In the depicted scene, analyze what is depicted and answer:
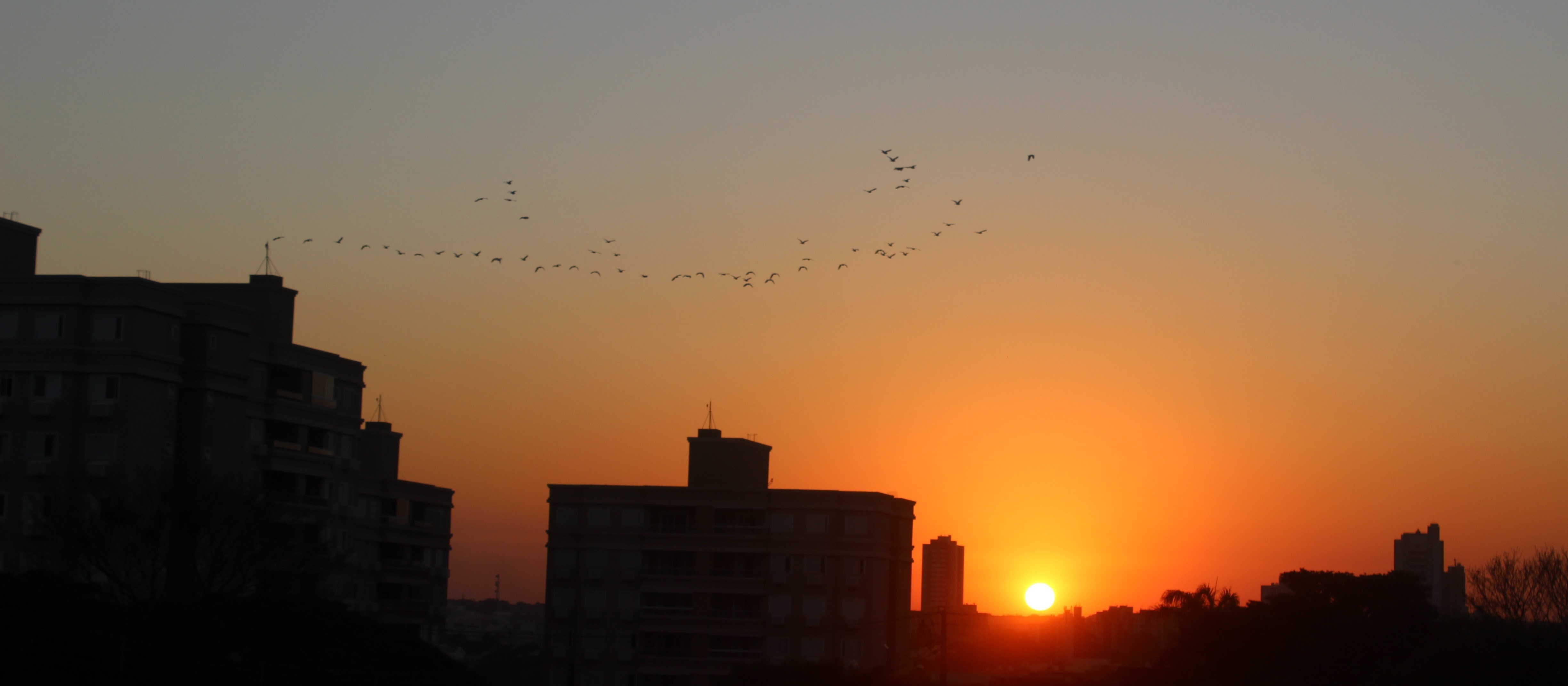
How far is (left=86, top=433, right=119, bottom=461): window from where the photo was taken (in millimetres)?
74625

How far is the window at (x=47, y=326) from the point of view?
75.7 metres

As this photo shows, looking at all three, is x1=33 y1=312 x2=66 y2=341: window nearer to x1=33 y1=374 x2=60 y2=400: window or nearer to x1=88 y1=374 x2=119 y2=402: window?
x1=33 y1=374 x2=60 y2=400: window

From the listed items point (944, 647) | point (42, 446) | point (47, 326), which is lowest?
point (944, 647)

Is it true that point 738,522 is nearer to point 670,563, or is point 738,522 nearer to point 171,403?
point 670,563

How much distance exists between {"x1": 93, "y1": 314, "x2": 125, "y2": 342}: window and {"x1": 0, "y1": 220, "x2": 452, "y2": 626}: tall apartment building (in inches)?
2.2

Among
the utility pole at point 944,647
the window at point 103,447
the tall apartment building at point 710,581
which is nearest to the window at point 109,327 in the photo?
the window at point 103,447

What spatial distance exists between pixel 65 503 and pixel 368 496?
1608 inches

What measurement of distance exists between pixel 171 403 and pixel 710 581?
143ft

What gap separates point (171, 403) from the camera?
3059 inches

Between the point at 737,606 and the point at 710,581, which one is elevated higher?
the point at 710,581

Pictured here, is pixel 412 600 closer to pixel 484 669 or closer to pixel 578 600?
pixel 578 600

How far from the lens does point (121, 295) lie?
75.8 m

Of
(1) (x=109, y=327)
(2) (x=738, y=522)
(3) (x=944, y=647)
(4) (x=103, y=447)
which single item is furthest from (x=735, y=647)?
(1) (x=109, y=327)

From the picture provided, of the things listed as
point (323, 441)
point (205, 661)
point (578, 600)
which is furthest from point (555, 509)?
point (205, 661)
